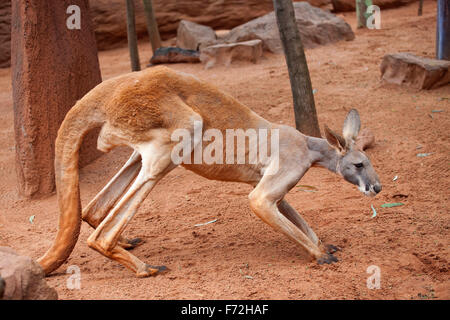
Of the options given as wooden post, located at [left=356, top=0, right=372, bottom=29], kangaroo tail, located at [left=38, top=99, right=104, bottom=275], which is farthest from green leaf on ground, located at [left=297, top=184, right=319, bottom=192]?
wooden post, located at [left=356, top=0, right=372, bottom=29]

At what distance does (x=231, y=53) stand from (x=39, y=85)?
5.32m

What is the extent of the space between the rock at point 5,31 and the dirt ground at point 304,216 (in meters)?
4.86

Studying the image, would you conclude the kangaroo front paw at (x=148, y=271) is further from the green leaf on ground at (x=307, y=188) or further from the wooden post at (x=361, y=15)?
the wooden post at (x=361, y=15)

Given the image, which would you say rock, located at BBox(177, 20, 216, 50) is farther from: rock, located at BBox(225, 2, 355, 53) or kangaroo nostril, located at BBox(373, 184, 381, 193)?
kangaroo nostril, located at BBox(373, 184, 381, 193)

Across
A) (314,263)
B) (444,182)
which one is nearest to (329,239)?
(314,263)

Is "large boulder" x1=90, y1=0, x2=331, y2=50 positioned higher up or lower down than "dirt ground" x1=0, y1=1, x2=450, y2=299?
higher up

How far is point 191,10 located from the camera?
48.2 ft

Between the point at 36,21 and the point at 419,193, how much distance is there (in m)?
4.80

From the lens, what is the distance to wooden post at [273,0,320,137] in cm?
615

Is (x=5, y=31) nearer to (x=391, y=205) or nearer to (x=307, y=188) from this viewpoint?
(x=307, y=188)

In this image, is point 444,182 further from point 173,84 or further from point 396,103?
point 173,84

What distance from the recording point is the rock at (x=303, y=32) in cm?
1126

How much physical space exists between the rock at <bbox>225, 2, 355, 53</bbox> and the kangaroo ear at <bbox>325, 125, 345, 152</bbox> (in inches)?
284

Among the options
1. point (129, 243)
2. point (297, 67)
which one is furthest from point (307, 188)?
point (129, 243)
